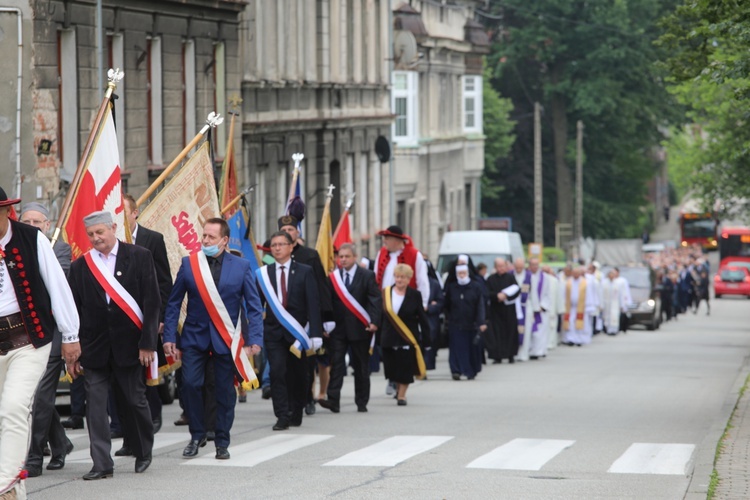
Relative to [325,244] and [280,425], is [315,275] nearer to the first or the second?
[280,425]

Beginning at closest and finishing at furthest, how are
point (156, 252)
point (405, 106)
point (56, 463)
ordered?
1. point (56, 463)
2. point (156, 252)
3. point (405, 106)

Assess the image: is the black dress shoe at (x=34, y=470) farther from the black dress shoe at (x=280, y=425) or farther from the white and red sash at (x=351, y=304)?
the white and red sash at (x=351, y=304)

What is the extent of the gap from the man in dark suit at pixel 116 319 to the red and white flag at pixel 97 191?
1.91m

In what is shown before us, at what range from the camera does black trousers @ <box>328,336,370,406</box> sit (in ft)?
62.3

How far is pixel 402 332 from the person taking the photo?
20.3 meters

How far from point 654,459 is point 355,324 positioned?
5402 millimetres

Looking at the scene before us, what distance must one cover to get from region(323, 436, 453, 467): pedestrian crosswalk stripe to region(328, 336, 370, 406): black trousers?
2.97 meters

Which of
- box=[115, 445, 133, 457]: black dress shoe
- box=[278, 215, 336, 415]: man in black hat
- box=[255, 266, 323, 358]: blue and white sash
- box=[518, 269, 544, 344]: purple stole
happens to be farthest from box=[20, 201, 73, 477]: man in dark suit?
box=[518, 269, 544, 344]: purple stole

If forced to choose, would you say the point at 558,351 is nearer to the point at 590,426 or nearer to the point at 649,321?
the point at 649,321

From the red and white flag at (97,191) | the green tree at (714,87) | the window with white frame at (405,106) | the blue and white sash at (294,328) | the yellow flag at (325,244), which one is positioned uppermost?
the window with white frame at (405,106)

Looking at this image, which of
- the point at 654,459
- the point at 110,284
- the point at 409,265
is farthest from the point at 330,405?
the point at 110,284

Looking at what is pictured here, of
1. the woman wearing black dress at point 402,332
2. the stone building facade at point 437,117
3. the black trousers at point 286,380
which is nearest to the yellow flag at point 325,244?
the woman wearing black dress at point 402,332

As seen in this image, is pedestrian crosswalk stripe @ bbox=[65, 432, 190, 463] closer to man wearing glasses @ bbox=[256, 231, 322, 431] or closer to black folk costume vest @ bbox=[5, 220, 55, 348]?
man wearing glasses @ bbox=[256, 231, 322, 431]

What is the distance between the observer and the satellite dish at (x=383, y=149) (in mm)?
47062
